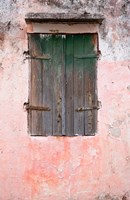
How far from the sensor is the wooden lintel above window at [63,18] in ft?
24.0

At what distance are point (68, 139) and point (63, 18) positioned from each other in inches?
66.0

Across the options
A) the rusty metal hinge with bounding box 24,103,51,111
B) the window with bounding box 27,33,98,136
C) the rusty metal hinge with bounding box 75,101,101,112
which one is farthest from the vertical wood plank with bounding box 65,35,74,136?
the rusty metal hinge with bounding box 24,103,51,111

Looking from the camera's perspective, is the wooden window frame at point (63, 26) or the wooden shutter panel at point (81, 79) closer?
the wooden window frame at point (63, 26)

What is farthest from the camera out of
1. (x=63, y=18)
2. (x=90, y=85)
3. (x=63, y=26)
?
(x=90, y=85)

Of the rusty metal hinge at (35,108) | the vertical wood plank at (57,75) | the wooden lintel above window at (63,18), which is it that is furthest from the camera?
the vertical wood plank at (57,75)

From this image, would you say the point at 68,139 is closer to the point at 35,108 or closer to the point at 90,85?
the point at 35,108

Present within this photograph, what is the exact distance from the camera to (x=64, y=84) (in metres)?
7.68

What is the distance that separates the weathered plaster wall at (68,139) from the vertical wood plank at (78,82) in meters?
0.20

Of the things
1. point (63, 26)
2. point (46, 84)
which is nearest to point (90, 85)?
point (46, 84)

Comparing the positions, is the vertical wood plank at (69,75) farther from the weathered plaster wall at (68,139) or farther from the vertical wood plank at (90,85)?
the weathered plaster wall at (68,139)

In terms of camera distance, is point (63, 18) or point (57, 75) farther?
point (57, 75)

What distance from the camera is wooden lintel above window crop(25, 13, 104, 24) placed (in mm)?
7324

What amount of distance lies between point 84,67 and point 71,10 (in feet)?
2.68

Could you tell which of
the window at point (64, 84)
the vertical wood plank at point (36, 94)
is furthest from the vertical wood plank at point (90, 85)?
the vertical wood plank at point (36, 94)
